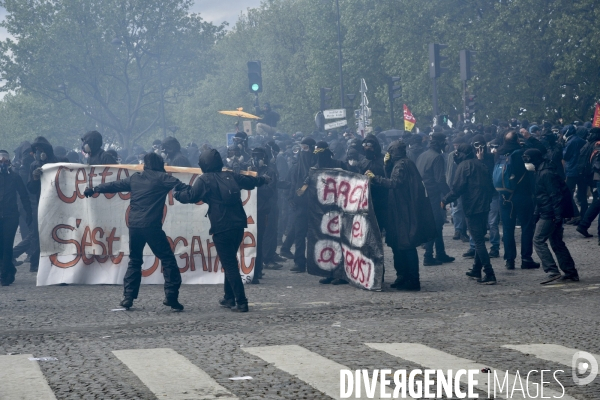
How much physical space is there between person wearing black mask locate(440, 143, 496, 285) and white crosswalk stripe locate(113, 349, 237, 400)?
5.45 m

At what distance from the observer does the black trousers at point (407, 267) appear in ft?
38.9

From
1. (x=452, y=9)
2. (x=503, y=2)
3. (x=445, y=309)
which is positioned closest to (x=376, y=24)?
(x=452, y=9)

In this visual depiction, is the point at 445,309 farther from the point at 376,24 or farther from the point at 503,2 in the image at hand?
the point at 376,24

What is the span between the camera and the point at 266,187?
13953 millimetres

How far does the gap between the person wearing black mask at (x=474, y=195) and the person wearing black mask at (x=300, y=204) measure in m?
2.20

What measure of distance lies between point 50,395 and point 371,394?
2.13 m

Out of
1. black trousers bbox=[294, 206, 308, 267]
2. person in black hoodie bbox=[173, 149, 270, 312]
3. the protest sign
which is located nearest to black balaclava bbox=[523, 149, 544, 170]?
black trousers bbox=[294, 206, 308, 267]

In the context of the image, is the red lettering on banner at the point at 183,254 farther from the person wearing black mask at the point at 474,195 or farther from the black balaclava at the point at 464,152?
the black balaclava at the point at 464,152

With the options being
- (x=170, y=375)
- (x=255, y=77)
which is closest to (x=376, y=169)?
(x=170, y=375)

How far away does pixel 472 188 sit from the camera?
13008 millimetres

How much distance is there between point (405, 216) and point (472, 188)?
1.54 meters

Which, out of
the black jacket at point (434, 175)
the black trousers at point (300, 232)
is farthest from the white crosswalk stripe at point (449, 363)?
the black jacket at point (434, 175)

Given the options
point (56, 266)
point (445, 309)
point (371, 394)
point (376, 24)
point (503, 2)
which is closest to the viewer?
point (371, 394)

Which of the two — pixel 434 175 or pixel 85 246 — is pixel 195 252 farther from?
pixel 434 175
